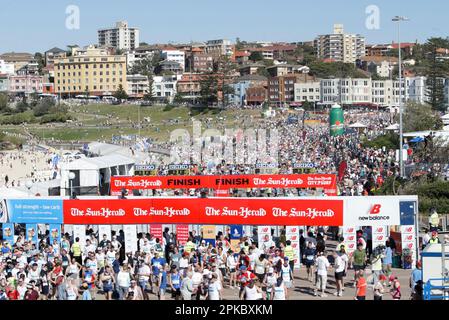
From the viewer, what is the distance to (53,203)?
17375 mm

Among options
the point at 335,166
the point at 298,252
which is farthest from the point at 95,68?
the point at 298,252

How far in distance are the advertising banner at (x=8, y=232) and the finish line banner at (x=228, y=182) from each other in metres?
8.92

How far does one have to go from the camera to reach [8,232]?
18016 mm

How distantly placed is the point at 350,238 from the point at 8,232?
23.2 feet

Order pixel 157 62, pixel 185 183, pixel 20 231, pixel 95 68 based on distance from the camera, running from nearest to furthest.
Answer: pixel 20 231
pixel 185 183
pixel 95 68
pixel 157 62

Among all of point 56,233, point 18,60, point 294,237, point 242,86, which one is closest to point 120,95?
point 242,86

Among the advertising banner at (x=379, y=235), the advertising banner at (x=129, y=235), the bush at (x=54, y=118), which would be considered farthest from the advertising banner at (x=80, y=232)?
the bush at (x=54, y=118)

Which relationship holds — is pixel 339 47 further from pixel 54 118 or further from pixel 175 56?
pixel 54 118

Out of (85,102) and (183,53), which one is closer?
(85,102)

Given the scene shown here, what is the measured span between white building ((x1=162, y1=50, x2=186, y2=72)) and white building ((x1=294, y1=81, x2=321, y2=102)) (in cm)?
5195
